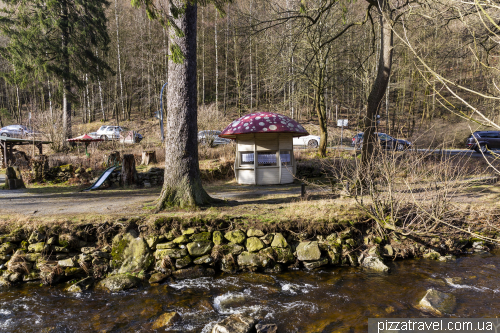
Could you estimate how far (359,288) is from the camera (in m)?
6.10

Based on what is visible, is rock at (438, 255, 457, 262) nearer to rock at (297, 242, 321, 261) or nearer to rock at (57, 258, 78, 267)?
rock at (297, 242, 321, 261)

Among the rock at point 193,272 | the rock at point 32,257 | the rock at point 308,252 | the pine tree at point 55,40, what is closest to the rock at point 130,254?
the rock at point 193,272

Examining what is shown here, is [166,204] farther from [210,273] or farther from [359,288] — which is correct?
[359,288]

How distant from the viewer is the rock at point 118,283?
19.9 feet

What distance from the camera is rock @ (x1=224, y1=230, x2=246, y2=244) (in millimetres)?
7242

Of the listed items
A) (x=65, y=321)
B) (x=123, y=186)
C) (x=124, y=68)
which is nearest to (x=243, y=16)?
(x=123, y=186)

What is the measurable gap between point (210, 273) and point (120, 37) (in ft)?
112

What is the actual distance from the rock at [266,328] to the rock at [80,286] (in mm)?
3679

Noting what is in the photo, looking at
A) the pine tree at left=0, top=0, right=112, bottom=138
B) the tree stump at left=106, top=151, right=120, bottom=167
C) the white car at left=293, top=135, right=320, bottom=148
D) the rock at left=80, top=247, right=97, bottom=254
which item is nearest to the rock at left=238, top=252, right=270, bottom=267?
the rock at left=80, top=247, right=97, bottom=254

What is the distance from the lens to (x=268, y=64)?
62.5 feet

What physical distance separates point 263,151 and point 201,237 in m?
6.55

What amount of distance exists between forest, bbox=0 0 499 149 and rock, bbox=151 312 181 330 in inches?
247

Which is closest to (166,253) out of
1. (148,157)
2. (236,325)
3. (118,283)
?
(118,283)

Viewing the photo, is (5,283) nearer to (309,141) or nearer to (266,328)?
(266,328)
